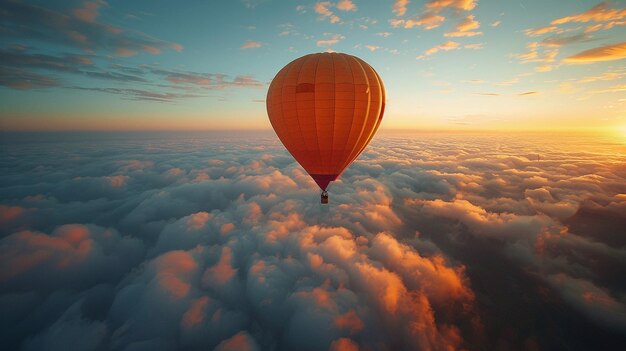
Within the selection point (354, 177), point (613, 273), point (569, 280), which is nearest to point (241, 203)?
point (354, 177)

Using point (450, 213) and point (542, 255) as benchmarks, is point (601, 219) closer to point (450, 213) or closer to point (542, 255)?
point (542, 255)

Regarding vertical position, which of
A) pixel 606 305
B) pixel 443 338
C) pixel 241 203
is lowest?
pixel 443 338

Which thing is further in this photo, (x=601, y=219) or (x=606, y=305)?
(x=601, y=219)

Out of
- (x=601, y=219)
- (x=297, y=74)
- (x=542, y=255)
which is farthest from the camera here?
(x=601, y=219)

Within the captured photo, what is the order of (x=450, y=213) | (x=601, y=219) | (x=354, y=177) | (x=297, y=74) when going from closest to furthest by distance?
(x=297, y=74), (x=601, y=219), (x=450, y=213), (x=354, y=177)

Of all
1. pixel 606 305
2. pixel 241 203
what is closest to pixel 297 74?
pixel 241 203

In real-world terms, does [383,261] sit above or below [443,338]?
above
